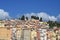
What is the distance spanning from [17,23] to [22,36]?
722mm

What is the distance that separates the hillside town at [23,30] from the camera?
11891 millimetres

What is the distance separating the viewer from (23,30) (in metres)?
12.0

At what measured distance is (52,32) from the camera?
40.8ft

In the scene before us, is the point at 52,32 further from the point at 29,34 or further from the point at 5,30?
the point at 5,30

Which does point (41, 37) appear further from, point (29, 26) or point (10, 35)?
point (10, 35)

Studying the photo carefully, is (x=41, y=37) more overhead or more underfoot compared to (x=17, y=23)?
more underfoot

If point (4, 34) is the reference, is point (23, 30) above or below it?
above

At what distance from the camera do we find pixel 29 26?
12.0 meters

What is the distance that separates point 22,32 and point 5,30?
2.88 ft

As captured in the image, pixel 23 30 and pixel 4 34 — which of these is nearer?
pixel 4 34

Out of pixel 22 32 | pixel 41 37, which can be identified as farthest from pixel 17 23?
pixel 41 37

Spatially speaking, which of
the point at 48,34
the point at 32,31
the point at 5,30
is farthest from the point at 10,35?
the point at 48,34

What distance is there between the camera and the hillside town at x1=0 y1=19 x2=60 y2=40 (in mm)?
11891

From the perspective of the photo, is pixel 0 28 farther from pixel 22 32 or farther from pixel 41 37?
pixel 41 37
